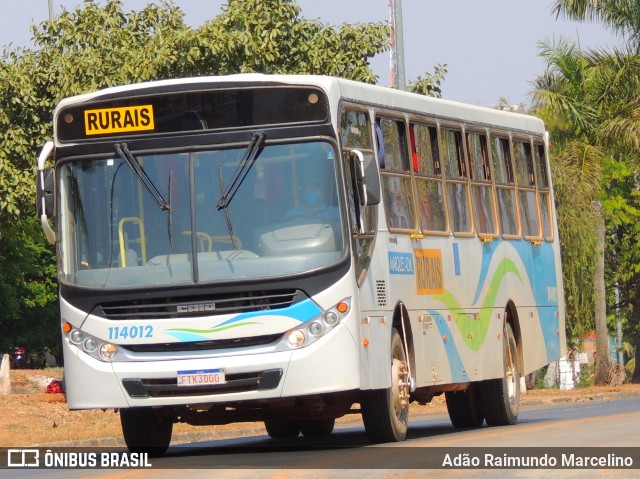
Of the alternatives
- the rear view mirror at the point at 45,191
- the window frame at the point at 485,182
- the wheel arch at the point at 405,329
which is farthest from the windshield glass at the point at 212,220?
the window frame at the point at 485,182

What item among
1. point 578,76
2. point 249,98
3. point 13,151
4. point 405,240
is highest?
point 578,76

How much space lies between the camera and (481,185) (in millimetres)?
18203

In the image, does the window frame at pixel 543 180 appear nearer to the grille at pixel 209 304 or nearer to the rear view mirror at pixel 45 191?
the grille at pixel 209 304

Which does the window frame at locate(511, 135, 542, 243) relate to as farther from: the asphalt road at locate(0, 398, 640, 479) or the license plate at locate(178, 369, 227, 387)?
the license plate at locate(178, 369, 227, 387)

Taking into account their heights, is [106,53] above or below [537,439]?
above

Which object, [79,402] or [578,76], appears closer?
[79,402]

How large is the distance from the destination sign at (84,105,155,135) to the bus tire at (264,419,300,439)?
5435 mm

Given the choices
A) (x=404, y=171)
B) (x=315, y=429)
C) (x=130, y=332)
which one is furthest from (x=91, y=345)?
(x=315, y=429)

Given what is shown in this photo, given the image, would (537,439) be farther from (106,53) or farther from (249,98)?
(106,53)

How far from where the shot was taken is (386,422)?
48.6 ft

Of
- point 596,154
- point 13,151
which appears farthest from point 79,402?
point 596,154

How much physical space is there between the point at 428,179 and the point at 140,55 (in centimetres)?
1155

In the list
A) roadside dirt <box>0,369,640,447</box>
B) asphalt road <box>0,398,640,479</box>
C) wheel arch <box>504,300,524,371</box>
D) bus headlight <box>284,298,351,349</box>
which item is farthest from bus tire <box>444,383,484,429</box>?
bus headlight <box>284,298,351,349</box>

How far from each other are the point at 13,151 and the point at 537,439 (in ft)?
51.7
